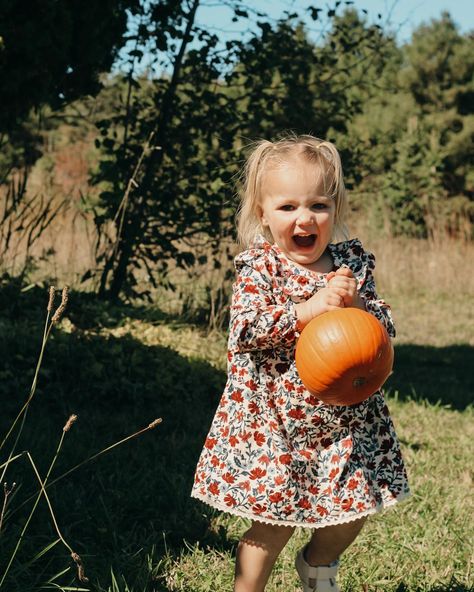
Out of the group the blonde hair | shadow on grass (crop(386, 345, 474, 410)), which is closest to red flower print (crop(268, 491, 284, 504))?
the blonde hair

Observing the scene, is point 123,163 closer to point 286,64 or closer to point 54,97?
point 54,97

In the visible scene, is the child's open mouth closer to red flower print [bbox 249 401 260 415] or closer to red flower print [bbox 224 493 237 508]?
red flower print [bbox 249 401 260 415]

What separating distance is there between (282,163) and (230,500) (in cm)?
103

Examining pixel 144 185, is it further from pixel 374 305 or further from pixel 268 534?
pixel 268 534

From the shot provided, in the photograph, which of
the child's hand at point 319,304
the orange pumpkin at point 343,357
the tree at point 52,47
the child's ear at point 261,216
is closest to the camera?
the orange pumpkin at point 343,357

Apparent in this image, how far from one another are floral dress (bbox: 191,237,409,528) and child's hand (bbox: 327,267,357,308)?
146 mm

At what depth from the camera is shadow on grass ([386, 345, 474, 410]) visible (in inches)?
247

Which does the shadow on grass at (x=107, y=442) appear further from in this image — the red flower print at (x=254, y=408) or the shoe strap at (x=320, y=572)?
the red flower print at (x=254, y=408)

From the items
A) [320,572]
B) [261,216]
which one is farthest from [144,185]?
Answer: [320,572]

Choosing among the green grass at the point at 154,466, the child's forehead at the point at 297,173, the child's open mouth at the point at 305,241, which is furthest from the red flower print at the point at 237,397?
the green grass at the point at 154,466

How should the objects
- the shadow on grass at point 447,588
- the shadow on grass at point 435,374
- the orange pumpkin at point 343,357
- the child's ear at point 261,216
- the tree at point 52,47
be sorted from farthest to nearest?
the shadow on grass at point 435,374 → the tree at point 52,47 → the shadow on grass at point 447,588 → the child's ear at point 261,216 → the orange pumpkin at point 343,357

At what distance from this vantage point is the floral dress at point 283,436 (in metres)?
2.33

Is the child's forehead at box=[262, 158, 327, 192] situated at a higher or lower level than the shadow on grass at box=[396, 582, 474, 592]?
higher

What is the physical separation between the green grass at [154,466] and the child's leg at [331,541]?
49 centimetres
